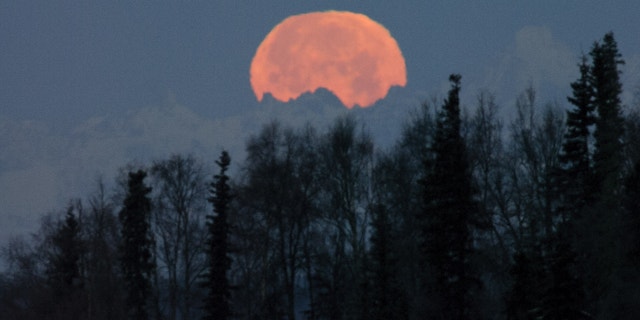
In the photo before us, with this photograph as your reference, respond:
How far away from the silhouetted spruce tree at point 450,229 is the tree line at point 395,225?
0.27 ft

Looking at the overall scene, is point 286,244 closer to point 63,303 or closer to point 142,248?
point 142,248

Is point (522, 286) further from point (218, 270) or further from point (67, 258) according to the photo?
point (67, 258)

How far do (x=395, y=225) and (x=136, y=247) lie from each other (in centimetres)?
1857

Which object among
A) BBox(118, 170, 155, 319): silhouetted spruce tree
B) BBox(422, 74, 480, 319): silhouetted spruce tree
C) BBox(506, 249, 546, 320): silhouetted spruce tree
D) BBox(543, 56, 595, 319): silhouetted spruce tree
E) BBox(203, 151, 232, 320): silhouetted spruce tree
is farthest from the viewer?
BBox(118, 170, 155, 319): silhouetted spruce tree

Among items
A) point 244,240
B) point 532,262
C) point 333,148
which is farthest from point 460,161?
point 244,240

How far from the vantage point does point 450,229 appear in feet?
140

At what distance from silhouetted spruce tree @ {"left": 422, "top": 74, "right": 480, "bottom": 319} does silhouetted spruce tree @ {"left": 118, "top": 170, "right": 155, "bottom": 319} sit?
80.8 ft

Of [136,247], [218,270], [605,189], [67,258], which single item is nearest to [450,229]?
[605,189]

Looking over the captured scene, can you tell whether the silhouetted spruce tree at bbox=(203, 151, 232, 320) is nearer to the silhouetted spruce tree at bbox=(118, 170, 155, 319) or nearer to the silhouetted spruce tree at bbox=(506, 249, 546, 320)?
the silhouetted spruce tree at bbox=(118, 170, 155, 319)

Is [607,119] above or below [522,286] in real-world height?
above

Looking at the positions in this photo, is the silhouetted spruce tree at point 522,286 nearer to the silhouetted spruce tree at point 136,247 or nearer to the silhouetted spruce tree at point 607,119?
the silhouetted spruce tree at point 607,119

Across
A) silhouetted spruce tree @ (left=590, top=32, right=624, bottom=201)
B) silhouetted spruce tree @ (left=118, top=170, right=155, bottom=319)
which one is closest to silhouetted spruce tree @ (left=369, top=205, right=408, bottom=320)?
silhouetted spruce tree @ (left=590, top=32, right=624, bottom=201)

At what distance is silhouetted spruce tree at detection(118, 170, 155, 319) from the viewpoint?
60188 millimetres

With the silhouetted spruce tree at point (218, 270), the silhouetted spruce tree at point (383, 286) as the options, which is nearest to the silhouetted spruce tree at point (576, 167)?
the silhouetted spruce tree at point (383, 286)
